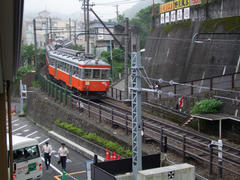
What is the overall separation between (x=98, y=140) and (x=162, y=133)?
3999mm

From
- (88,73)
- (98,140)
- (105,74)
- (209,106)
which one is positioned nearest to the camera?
(98,140)

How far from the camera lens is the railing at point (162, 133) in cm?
1113

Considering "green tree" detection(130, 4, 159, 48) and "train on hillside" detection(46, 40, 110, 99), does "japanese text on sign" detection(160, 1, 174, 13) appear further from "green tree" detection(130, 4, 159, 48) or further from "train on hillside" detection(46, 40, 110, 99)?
"green tree" detection(130, 4, 159, 48)

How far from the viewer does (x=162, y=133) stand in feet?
42.7

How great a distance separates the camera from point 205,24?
88.7 feet

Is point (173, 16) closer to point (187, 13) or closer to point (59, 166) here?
point (187, 13)

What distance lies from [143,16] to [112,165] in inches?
2586

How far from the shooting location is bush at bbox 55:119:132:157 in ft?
46.5

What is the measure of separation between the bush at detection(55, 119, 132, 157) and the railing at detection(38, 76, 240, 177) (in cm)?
96

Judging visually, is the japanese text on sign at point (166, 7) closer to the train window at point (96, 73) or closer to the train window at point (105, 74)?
the train window at point (105, 74)

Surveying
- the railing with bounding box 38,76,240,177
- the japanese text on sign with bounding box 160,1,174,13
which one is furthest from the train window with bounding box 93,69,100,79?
the japanese text on sign with bounding box 160,1,174,13

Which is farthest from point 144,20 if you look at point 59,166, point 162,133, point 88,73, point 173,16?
point 162,133

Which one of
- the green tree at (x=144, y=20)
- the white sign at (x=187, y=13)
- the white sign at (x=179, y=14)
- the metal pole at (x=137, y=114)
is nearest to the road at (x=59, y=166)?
the metal pole at (x=137, y=114)

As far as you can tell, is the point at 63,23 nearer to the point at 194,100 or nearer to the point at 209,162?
the point at 194,100
